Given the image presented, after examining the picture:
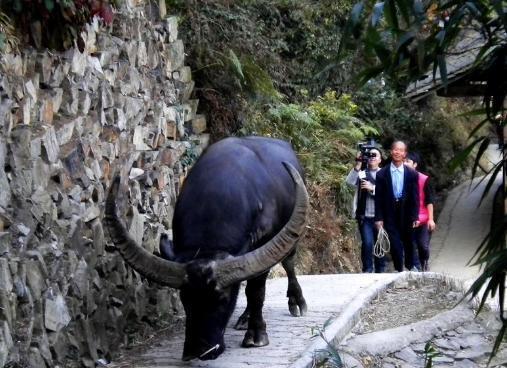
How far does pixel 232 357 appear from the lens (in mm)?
8242

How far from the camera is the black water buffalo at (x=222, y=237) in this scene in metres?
7.58

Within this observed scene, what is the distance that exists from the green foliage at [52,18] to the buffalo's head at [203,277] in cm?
120

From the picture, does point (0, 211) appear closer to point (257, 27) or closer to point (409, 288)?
point (409, 288)

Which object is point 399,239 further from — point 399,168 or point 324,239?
point 324,239

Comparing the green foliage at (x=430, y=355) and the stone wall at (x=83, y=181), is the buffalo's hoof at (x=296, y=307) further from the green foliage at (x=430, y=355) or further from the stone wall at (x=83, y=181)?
the green foliage at (x=430, y=355)

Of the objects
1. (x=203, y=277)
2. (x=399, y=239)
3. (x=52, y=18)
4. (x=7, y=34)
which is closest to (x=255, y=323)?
(x=203, y=277)

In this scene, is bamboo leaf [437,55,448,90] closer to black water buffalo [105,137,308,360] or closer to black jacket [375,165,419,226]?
black water buffalo [105,137,308,360]

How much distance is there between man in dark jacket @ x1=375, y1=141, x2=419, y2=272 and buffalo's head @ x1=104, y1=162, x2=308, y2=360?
17.3 feet

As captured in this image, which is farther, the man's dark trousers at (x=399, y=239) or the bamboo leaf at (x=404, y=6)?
the man's dark trousers at (x=399, y=239)

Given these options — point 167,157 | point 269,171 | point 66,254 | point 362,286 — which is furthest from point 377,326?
point 66,254

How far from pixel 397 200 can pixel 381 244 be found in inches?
30.4

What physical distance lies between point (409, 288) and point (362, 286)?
2.39ft

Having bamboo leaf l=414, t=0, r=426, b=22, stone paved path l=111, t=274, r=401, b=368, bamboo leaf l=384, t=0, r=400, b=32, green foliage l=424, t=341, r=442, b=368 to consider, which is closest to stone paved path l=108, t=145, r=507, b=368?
stone paved path l=111, t=274, r=401, b=368

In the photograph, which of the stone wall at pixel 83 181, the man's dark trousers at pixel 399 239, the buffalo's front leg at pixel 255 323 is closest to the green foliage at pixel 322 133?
the man's dark trousers at pixel 399 239
